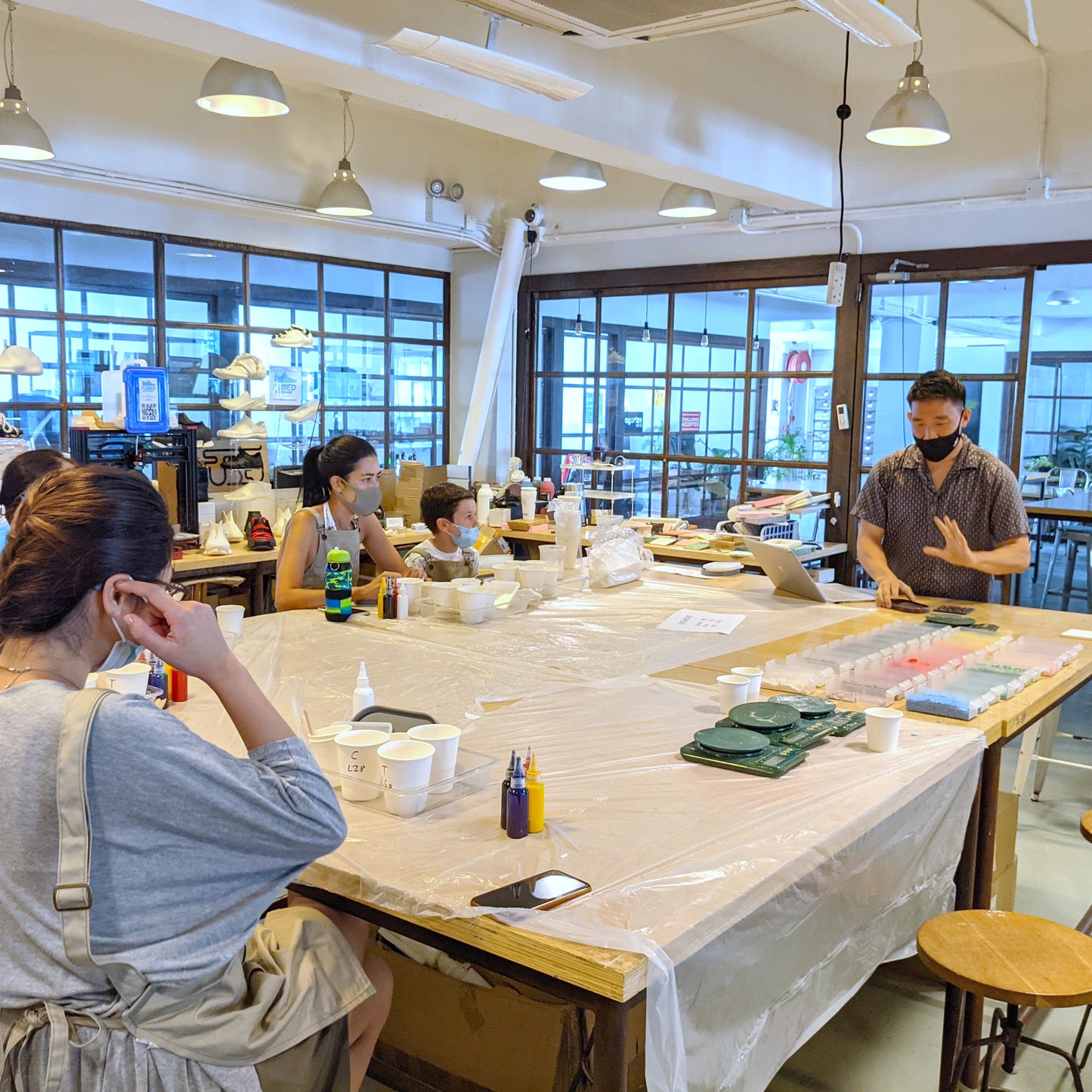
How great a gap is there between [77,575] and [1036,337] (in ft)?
32.1

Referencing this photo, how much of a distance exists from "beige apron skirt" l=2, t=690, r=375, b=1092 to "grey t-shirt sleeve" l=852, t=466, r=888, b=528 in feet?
9.75

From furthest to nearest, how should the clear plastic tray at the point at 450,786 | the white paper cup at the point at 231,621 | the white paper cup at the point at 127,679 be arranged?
the white paper cup at the point at 231,621
the white paper cup at the point at 127,679
the clear plastic tray at the point at 450,786

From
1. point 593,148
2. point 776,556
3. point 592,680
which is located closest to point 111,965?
point 592,680

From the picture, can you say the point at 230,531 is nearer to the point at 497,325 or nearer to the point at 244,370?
the point at 244,370

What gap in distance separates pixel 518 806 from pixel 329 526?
2.45 metres

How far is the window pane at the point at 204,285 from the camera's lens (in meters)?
6.19

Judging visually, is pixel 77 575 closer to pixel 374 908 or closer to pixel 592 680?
pixel 374 908

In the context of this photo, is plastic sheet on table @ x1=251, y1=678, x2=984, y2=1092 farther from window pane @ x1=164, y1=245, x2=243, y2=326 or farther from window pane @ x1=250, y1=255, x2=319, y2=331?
window pane @ x1=250, y1=255, x2=319, y2=331

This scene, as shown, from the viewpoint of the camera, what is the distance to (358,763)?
1866mm

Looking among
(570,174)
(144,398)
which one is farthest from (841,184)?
(144,398)

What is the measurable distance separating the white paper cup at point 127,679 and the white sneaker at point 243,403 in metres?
3.73

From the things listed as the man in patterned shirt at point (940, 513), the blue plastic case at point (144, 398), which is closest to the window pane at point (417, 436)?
the blue plastic case at point (144, 398)

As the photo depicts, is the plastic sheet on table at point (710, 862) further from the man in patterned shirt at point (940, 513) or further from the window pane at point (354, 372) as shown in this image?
the window pane at point (354, 372)

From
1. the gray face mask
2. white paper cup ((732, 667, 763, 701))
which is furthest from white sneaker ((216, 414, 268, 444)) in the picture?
white paper cup ((732, 667, 763, 701))
